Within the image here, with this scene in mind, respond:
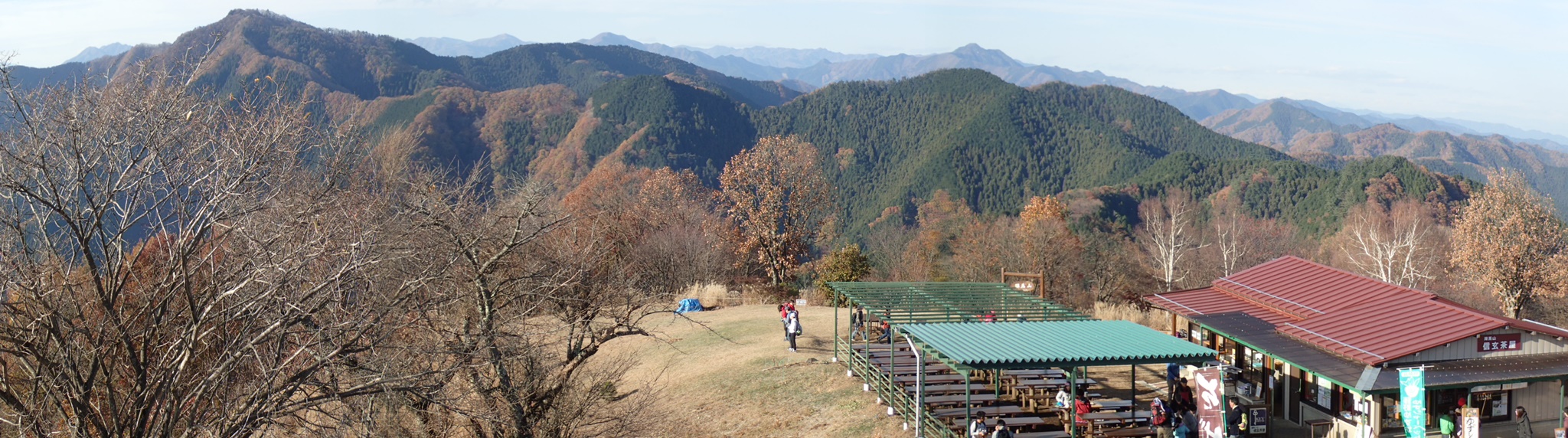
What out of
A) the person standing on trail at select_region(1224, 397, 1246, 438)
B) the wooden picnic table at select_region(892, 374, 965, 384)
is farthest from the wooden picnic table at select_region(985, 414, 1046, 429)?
the person standing on trail at select_region(1224, 397, 1246, 438)

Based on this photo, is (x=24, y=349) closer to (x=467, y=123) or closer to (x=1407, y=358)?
(x=1407, y=358)

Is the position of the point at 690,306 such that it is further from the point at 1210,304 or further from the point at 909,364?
the point at 1210,304

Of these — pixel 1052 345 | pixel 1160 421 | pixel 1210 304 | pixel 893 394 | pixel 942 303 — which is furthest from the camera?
pixel 942 303

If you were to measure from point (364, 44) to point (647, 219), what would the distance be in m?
144

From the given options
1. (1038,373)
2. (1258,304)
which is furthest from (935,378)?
(1258,304)

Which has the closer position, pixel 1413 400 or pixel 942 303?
pixel 1413 400

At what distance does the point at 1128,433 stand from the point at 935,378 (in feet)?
14.8

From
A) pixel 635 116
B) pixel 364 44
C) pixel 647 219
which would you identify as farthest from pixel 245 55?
pixel 647 219

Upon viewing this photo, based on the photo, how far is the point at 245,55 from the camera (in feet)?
484

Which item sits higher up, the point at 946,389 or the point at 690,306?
the point at 946,389

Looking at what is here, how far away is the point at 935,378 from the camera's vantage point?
20453mm

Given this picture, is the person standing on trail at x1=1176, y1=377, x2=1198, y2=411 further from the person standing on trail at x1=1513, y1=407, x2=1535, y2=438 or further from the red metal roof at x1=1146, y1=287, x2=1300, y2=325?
the person standing on trail at x1=1513, y1=407, x2=1535, y2=438

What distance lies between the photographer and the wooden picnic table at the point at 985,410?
17.9 m

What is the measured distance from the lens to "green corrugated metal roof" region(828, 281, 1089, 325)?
71.0ft
